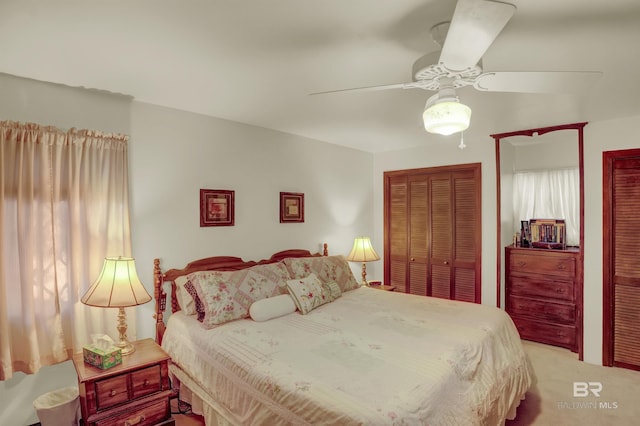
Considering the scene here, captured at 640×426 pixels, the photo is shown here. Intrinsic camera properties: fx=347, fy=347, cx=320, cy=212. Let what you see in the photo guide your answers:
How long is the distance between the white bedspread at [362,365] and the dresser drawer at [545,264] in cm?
145

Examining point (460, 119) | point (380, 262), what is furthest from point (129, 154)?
point (380, 262)

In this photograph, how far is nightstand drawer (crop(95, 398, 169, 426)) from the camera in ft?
6.73

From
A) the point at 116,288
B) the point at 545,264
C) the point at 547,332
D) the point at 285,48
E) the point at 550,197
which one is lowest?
the point at 547,332

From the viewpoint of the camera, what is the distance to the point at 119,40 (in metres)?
1.78

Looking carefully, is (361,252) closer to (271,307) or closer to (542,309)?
(271,307)

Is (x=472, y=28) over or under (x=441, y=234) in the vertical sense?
over

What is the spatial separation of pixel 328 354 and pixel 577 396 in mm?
2341

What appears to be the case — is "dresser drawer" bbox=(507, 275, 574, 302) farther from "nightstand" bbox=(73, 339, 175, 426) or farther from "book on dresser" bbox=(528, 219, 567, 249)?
"nightstand" bbox=(73, 339, 175, 426)

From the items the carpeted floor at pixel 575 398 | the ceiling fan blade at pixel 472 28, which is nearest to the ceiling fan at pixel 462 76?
the ceiling fan blade at pixel 472 28

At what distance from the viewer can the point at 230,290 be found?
272 cm

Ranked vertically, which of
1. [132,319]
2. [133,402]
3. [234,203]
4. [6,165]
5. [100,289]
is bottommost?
[133,402]

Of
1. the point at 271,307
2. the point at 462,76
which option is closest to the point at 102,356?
the point at 271,307

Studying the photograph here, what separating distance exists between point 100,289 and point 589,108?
408 centimetres

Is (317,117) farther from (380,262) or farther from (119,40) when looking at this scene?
(380,262)
